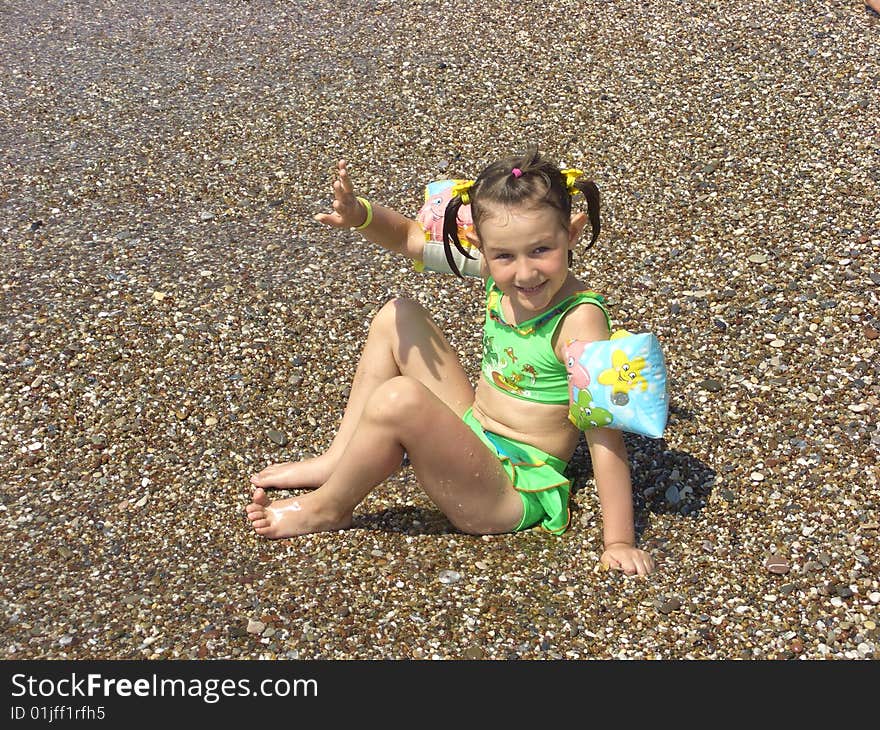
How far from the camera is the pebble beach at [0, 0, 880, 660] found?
3.65 metres

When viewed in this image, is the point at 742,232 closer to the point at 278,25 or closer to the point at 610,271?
the point at 610,271

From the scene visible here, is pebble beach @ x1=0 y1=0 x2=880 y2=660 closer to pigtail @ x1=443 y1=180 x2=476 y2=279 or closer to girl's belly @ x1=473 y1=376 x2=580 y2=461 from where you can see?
girl's belly @ x1=473 y1=376 x2=580 y2=461

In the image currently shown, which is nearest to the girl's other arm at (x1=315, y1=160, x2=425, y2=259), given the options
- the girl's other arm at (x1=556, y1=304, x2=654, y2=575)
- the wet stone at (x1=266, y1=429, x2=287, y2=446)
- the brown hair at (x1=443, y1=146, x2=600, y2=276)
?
the brown hair at (x1=443, y1=146, x2=600, y2=276)

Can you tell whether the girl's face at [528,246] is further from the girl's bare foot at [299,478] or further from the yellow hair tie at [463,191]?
the girl's bare foot at [299,478]

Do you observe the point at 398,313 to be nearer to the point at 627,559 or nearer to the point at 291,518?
the point at 291,518

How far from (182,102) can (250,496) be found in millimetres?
4172

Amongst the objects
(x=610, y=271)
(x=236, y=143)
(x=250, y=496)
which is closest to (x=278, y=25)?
(x=236, y=143)

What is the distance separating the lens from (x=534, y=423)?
13.3 feet

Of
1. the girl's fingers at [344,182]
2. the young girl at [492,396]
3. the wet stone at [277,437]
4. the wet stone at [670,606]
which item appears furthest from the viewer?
the wet stone at [277,437]

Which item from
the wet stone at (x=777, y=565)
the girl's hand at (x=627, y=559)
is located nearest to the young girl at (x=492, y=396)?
the girl's hand at (x=627, y=559)

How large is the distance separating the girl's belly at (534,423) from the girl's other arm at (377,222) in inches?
27.5

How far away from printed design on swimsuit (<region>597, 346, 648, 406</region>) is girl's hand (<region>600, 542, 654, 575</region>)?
0.54 meters

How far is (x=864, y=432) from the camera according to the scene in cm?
432

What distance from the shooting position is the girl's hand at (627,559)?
3.73 metres
